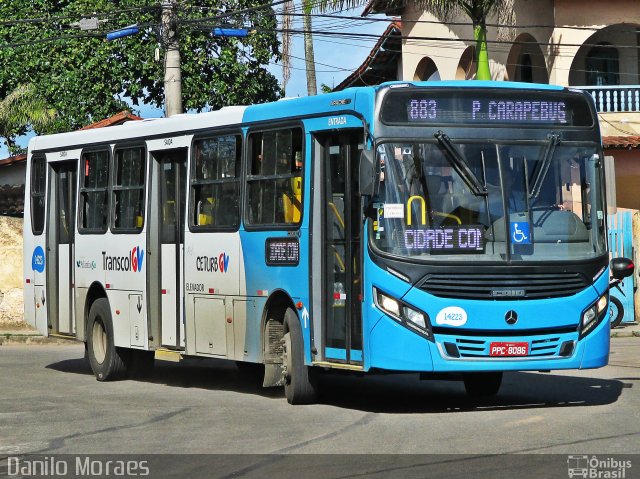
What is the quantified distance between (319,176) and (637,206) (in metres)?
22.1

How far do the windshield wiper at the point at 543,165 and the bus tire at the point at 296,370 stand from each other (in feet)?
9.05

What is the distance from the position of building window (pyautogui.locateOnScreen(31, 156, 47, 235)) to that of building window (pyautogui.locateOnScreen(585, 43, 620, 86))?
20.2 m

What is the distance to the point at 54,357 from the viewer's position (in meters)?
22.0

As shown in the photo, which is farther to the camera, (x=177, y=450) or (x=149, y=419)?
(x=149, y=419)

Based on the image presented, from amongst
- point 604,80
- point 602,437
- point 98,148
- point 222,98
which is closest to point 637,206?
point 604,80

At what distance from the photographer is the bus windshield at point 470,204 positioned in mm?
12836

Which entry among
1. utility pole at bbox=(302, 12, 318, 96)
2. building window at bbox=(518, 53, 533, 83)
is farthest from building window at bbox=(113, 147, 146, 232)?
utility pole at bbox=(302, 12, 318, 96)

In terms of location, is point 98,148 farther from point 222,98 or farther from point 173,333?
point 222,98

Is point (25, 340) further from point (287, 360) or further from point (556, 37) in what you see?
point (556, 37)

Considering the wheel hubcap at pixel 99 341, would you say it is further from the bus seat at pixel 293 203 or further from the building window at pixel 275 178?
the bus seat at pixel 293 203

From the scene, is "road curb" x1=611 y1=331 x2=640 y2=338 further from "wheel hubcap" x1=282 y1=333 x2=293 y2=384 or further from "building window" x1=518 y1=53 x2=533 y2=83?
"building window" x1=518 y1=53 x2=533 y2=83

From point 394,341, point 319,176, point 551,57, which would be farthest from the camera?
point 551,57

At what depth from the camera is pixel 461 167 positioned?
12938mm

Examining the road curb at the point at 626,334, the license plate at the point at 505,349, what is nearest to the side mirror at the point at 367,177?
the license plate at the point at 505,349
